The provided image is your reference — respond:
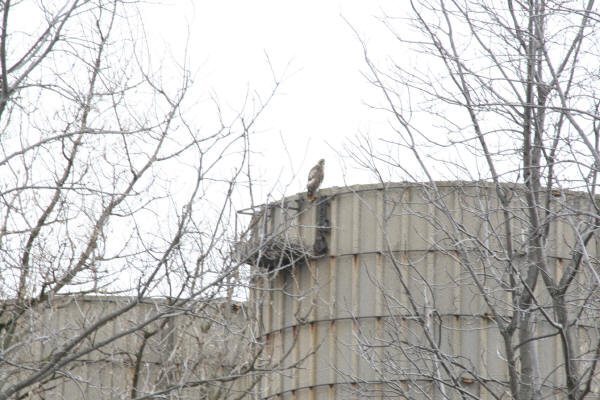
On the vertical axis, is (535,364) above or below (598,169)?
below

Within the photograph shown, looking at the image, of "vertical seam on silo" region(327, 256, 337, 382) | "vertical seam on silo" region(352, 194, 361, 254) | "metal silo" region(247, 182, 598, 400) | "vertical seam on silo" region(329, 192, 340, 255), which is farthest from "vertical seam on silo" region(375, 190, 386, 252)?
"vertical seam on silo" region(327, 256, 337, 382)

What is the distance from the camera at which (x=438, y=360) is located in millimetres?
9156

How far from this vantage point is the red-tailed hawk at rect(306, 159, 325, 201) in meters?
16.6

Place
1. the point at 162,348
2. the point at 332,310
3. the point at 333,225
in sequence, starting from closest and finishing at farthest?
the point at 162,348
the point at 332,310
the point at 333,225

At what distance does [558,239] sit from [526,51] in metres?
6.39

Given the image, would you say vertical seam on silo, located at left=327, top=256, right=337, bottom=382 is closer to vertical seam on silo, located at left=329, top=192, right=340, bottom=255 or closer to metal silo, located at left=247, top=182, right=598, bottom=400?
metal silo, located at left=247, top=182, right=598, bottom=400

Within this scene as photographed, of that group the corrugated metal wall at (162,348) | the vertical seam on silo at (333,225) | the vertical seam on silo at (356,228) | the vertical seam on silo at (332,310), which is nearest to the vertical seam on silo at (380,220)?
the vertical seam on silo at (356,228)

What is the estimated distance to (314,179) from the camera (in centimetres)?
1672

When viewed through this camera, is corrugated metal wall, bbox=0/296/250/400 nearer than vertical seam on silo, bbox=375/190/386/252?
Yes

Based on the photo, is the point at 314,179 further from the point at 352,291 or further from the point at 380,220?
the point at 352,291

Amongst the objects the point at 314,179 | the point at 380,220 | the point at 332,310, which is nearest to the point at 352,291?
the point at 332,310

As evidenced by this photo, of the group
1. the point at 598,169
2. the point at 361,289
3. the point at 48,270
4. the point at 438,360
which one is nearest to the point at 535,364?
the point at 438,360

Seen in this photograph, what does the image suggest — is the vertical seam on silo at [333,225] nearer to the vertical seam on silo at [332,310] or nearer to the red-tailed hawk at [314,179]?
the vertical seam on silo at [332,310]

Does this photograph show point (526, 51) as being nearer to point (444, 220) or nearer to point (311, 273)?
point (444, 220)
